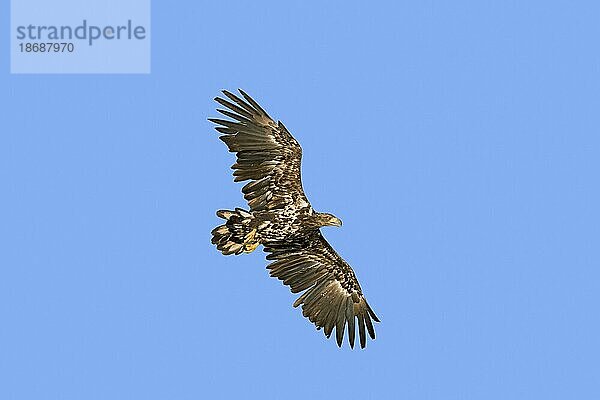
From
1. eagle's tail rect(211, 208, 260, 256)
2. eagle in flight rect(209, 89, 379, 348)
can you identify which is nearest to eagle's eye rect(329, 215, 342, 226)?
eagle in flight rect(209, 89, 379, 348)

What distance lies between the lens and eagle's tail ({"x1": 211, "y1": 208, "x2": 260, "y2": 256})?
2234 centimetres

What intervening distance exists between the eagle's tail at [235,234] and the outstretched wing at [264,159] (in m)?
0.29

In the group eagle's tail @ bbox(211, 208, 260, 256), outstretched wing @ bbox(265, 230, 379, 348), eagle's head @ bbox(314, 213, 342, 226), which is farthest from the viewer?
outstretched wing @ bbox(265, 230, 379, 348)

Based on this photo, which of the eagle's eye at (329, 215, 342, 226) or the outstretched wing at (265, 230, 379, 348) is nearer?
the eagle's eye at (329, 215, 342, 226)

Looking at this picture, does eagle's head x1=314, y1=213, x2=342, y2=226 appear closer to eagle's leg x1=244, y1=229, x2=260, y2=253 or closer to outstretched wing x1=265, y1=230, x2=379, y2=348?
outstretched wing x1=265, y1=230, x2=379, y2=348

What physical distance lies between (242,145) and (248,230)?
4.72 feet

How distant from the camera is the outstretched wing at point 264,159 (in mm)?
22328

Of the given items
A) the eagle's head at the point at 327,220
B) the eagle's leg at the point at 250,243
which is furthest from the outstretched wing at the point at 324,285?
the eagle's head at the point at 327,220

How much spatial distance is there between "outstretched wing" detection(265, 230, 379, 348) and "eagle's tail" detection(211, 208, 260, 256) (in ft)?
1.43

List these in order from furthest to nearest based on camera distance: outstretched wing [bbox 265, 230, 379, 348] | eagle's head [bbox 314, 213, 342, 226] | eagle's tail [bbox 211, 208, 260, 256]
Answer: outstretched wing [bbox 265, 230, 379, 348] < eagle's tail [bbox 211, 208, 260, 256] < eagle's head [bbox 314, 213, 342, 226]

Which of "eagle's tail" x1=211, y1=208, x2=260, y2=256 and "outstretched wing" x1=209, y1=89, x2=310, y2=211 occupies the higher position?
"outstretched wing" x1=209, y1=89, x2=310, y2=211

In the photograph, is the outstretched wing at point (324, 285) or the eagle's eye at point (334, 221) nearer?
the eagle's eye at point (334, 221)

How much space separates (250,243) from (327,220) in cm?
140

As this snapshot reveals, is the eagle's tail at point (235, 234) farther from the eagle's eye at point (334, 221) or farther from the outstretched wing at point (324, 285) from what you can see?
the eagle's eye at point (334, 221)
